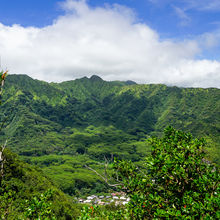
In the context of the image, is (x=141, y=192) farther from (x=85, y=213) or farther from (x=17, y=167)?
(x=17, y=167)

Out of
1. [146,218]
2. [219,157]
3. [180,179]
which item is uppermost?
[180,179]

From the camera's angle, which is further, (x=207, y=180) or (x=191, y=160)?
(x=191, y=160)

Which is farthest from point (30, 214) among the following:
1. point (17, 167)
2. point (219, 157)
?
point (219, 157)

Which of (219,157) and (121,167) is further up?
(121,167)

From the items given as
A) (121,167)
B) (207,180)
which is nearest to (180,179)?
(207,180)

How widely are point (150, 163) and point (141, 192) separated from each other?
202 cm

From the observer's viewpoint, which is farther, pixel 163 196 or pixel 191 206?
pixel 163 196

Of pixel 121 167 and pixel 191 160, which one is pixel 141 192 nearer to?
pixel 121 167

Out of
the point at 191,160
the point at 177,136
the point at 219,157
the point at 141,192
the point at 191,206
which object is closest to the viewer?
the point at 191,206

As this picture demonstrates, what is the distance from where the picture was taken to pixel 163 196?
37.2 feet

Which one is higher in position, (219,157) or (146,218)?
(146,218)

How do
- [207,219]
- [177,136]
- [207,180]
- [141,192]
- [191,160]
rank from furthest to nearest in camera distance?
1. [177,136]
2. [141,192]
3. [191,160]
4. [207,180]
5. [207,219]

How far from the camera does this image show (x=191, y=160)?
11273 millimetres

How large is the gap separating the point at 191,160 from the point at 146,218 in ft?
14.0
